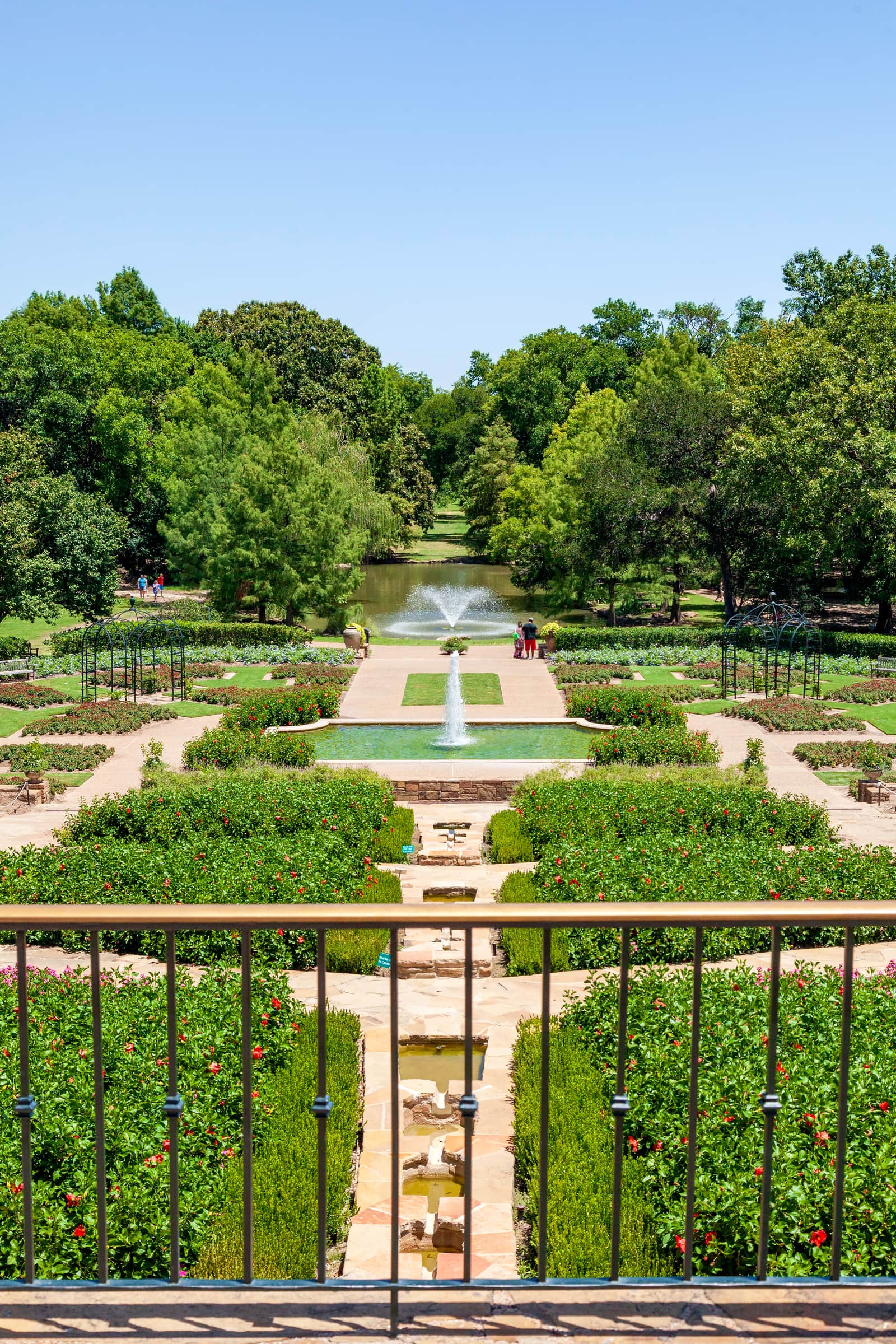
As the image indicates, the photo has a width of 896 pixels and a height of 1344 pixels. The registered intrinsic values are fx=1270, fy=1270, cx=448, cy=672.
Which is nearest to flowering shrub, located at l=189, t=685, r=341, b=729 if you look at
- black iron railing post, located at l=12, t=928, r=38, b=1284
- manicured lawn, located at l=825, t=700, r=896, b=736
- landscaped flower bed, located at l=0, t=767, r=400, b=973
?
landscaped flower bed, located at l=0, t=767, r=400, b=973

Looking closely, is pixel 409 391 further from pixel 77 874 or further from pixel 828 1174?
pixel 828 1174

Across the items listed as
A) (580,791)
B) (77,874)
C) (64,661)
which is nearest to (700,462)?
(64,661)

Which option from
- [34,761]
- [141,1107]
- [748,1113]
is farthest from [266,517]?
[748,1113]

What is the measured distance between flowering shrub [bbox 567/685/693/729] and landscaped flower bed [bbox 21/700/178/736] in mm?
8094

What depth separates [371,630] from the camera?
4250cm

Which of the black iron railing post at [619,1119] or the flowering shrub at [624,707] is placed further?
the flowering shrub at [624,707]

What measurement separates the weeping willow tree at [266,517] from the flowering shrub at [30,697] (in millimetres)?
11304

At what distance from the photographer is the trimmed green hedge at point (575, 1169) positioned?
5465 millimetres

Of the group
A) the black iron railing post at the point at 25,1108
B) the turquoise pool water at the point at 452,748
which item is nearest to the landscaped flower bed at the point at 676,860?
the turquoise pool water at the point at 452,748

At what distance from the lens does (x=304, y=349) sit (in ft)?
244

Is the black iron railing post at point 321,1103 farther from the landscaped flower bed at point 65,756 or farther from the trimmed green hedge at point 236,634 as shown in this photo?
the trimmed green hedge at point 236,634

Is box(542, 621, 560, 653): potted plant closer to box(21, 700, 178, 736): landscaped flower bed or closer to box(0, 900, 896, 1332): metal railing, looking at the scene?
box(21, 700, 178, 736): landscaped flower bed

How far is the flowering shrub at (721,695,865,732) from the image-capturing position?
23.6 metres

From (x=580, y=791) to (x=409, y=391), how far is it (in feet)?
296
